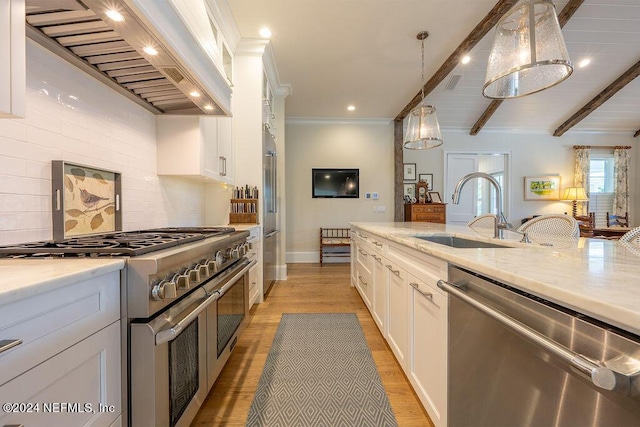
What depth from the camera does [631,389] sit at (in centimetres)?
Answer: 42

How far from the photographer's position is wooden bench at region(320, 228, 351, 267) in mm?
4784

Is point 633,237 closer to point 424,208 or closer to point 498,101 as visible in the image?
point 424,208

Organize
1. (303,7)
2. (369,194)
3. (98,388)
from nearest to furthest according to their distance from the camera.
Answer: (98,388)
(303,7)
(369,194)

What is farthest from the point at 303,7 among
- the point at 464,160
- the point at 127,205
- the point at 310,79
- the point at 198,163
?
the point at 464,160

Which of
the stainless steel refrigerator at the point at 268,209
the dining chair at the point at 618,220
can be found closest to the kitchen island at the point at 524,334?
the stainless steel refrigerator at the point at 268,209

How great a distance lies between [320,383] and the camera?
1.56 m

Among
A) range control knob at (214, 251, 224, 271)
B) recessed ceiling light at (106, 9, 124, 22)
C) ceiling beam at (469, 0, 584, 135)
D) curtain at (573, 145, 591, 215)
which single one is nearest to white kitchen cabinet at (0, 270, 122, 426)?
range control knob at (214, 251, 224, 271)

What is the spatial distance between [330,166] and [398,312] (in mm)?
4027

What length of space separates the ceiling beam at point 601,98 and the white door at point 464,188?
179 cm

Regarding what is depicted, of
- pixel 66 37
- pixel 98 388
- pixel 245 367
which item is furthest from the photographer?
pixel 245 367

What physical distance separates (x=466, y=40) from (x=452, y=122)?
2.82 m

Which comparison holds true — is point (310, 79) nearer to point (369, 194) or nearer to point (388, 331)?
point (369, 194)

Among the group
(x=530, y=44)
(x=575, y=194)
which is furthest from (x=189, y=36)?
(x=575, y=194)

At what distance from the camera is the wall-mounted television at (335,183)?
207 inches
